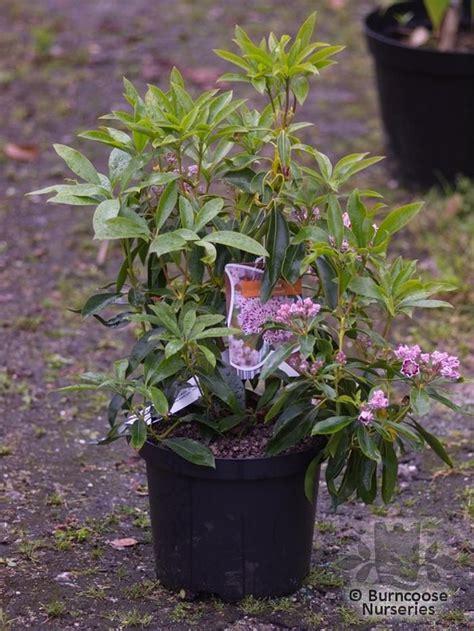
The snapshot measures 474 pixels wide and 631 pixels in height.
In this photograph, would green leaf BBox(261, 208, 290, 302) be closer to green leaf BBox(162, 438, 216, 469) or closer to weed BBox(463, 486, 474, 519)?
green leaf BBox(162, 438, 216, 469)

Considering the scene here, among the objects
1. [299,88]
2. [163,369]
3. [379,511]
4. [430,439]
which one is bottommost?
[379,511]

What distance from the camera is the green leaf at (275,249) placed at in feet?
7.52

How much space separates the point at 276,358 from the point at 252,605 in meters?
0.61

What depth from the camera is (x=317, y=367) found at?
229cm

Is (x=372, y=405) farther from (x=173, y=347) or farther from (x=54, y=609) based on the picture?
(x=54, y=609)

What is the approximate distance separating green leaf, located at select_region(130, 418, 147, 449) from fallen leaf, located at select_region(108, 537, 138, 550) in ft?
1.77

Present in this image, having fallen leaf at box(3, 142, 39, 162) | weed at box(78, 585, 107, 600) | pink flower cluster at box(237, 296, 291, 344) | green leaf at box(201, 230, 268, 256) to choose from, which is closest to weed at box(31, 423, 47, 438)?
weed at box(78, 585, 107, 600)

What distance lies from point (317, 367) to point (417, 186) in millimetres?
2977

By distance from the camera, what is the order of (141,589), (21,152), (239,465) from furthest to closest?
1. (21,152)
2. (141,589)
3. (239,465)

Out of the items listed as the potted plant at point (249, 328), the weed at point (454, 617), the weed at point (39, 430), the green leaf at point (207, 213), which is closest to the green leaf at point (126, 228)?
the potted plant at point (249, 328)

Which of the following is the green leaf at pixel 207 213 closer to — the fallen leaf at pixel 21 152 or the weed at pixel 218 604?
the weed at pixel 218 604

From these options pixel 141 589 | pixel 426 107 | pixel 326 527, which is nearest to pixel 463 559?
pixel 326 527

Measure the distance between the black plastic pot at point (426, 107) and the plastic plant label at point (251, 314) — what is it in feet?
8.91

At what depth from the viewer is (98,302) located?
246 cm
